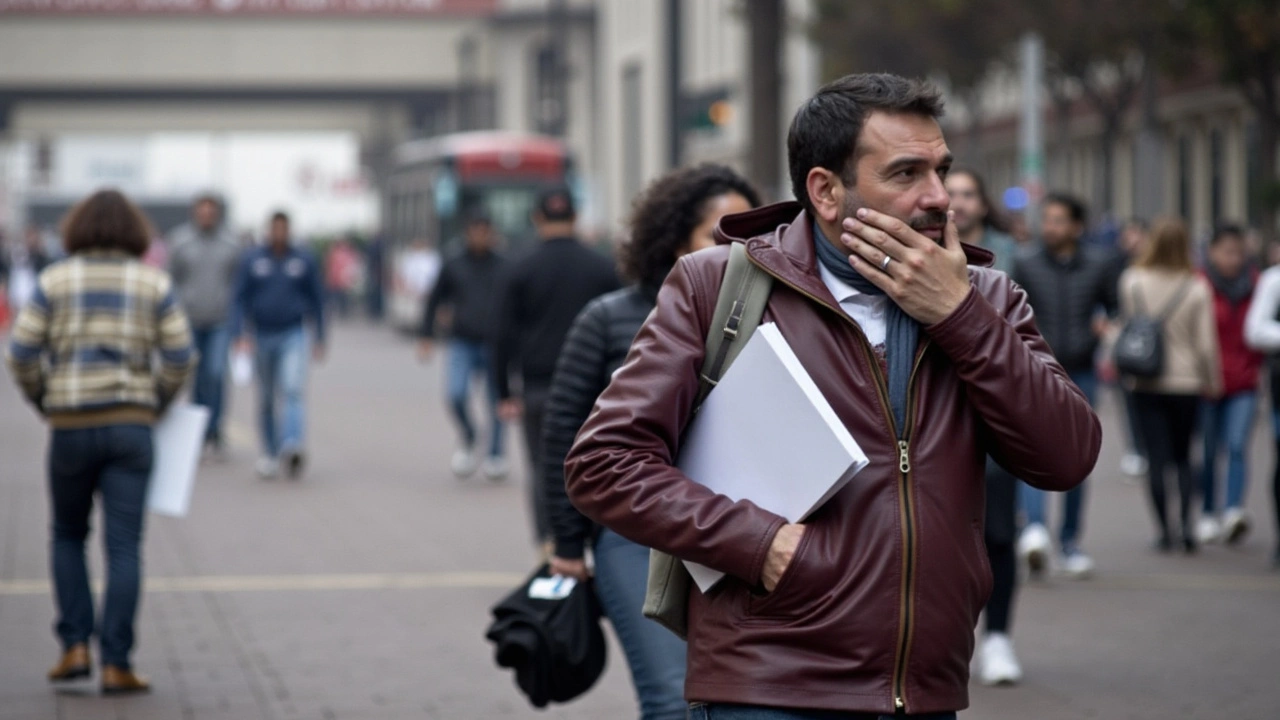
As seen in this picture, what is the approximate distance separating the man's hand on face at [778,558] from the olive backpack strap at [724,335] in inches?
9.0

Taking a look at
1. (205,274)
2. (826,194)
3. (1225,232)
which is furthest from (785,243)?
(205,274)

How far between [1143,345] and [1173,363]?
22 centimetres

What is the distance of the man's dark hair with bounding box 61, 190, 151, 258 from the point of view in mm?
7121

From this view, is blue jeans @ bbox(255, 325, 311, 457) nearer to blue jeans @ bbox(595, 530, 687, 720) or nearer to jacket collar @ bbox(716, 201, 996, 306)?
blue jeans @ bbox(595, 530, 687, 720)

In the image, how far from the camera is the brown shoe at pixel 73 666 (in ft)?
23.0

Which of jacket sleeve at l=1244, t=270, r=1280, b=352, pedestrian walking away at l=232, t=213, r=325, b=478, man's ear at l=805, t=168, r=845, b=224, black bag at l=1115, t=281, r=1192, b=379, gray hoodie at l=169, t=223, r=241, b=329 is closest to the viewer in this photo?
man's ear at l=805, t=168, r=845, b=224

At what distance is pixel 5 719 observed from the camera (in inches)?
258

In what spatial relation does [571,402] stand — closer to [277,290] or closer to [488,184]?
[277,290]

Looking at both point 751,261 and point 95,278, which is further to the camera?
point 95,278

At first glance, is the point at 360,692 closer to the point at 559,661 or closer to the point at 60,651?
the point at 60,651

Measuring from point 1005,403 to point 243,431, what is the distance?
50.4ft

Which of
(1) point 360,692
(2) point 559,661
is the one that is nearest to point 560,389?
(2) point 559,661

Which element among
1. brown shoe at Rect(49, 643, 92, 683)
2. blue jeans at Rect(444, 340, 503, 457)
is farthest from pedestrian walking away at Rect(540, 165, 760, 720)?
blue jeans at Rect(444, 340, 503, 457)

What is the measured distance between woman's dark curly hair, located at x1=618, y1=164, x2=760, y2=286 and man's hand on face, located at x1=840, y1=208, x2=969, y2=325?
193cm
